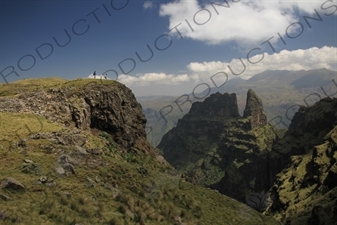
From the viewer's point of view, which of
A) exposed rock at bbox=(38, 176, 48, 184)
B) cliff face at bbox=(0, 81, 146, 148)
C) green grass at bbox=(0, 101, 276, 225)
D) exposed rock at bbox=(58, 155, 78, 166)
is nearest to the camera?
green grass at bbox=(0, 101, 276, 225)

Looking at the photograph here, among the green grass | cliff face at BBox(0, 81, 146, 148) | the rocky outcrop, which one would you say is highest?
cliff face at BBox(0, 81, 146, 148)

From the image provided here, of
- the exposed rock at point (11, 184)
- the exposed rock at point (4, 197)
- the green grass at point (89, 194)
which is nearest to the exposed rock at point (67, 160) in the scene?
the green grass at point (89, 194)

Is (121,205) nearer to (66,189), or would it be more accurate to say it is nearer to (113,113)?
(66,189)

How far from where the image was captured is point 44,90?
193 ft

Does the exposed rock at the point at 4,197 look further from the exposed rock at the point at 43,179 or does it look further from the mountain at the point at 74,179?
the exposed rock at the point at 43,179

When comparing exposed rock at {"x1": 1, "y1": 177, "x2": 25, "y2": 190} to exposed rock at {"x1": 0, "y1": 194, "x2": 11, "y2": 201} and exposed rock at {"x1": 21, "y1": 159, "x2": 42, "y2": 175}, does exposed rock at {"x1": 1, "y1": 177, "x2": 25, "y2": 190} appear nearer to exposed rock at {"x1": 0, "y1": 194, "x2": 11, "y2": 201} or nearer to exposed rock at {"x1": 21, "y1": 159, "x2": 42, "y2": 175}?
exposed rock at {"x1": 0, "y1": 194, "x2": 11, "y2": 201}

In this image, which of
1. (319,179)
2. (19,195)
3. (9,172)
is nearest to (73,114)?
(9,172)

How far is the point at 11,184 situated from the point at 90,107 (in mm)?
43199

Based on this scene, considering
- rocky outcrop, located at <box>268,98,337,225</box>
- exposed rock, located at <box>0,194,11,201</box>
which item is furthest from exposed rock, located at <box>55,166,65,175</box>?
rocky outcrop, located at <box>268,98,337,225</box>

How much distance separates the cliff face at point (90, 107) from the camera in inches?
2103

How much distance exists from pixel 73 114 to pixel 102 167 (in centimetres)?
2674

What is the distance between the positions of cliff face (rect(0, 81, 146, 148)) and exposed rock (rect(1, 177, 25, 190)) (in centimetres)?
2821

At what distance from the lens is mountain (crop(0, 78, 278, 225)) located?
2341 cm

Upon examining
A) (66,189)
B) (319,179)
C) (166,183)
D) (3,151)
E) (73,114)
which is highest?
(73,114)
